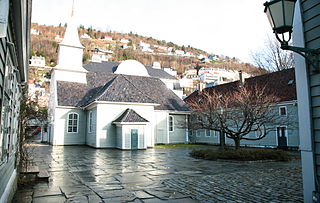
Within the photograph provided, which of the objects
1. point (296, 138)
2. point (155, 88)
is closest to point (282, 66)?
point (296, 138)

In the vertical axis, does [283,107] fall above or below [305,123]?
above

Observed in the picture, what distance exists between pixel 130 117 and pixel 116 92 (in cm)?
318

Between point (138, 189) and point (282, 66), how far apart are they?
2921 cm

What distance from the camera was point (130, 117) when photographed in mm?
21156

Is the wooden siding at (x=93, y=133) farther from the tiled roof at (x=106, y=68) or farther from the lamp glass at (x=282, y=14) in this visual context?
the tiled roof at (x=106, y=68)

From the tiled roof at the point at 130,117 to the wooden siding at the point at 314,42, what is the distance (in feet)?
56.5

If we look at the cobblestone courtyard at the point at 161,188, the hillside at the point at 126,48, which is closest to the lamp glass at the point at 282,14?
the cobblestone courtyard at the point at 161,188

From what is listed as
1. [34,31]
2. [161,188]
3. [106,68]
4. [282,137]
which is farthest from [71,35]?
[34,31]

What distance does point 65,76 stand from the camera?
90.0 ft

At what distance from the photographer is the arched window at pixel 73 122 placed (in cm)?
2500

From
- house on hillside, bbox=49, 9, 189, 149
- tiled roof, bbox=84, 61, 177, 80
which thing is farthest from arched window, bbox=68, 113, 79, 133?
tiled roof, bbox=84, 61, 177, 80

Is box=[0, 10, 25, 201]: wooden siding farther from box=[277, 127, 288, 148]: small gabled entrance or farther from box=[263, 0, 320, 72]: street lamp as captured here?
box=[277, 127, 288, 148]: small gabled entrance

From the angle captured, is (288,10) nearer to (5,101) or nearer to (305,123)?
(305,123)

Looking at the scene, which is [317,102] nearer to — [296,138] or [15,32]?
[15,32]
